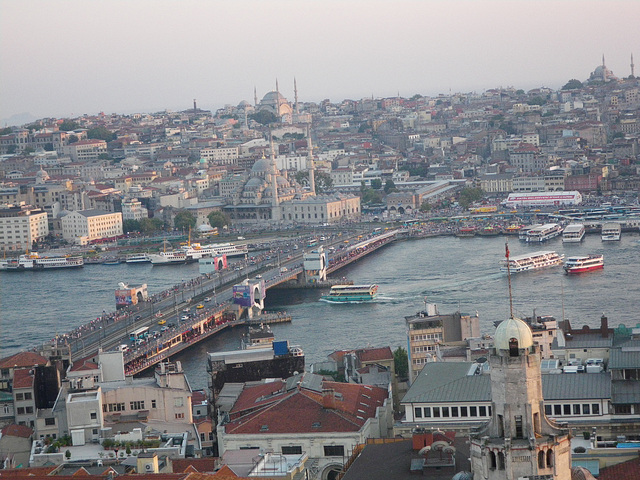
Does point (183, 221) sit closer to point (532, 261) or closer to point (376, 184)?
point (376, 184)

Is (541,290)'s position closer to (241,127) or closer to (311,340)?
(311,340)

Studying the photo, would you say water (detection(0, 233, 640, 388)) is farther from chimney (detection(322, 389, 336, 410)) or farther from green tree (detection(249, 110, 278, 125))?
green tree (detection(249, 110, 278, 125))

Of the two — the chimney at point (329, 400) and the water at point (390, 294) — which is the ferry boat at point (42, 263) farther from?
the chimney at point (329, 400)

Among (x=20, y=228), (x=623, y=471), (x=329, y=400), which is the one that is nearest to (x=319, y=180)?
(x=20, y=228)

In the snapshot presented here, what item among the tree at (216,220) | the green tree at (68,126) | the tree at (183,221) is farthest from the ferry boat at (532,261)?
the green tree at (68,126)

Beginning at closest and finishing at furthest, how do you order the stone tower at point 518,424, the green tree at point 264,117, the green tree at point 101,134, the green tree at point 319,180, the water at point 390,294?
1. the stone tower at point 518,424
2. the water at point 390,294
3. the green tree at point 319,180
4. the green tree at point 101,134
5. the green tree at point 264,117
